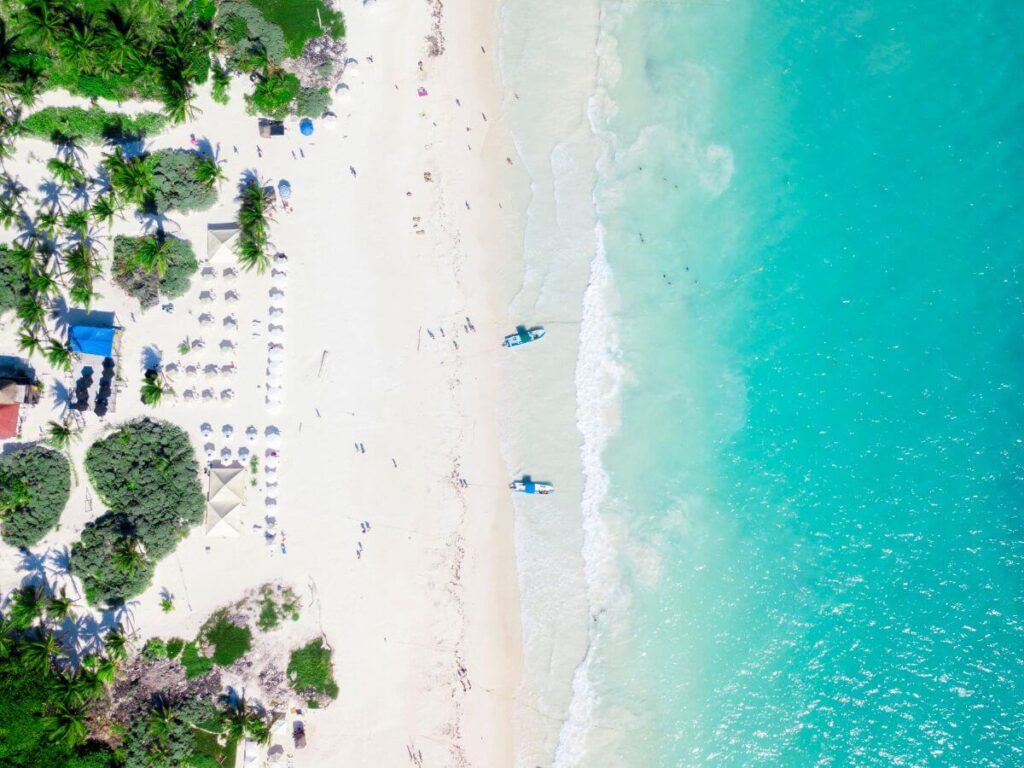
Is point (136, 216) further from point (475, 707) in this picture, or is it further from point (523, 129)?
point (475, 707)

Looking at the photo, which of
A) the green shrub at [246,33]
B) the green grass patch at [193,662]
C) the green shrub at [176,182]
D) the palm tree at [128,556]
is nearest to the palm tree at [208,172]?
the green shrub at [176,182]

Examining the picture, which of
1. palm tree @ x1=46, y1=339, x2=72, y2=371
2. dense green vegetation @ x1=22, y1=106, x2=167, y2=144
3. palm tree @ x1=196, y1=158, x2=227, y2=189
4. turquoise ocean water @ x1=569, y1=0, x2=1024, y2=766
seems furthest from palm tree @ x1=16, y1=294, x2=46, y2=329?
turquoise ocean water @ x1=569, y1=0, x2=1024, y2=766

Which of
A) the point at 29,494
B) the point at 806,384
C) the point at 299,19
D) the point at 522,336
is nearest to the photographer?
the point at 29,494

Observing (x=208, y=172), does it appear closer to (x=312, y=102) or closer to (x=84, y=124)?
(x=312, y=102)

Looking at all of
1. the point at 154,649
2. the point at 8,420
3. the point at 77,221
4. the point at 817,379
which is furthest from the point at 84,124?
the point at 817,379

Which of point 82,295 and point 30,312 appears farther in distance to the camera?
point 82,295
